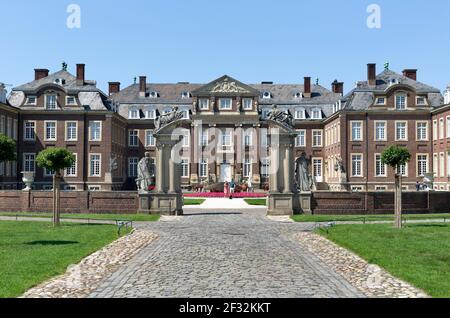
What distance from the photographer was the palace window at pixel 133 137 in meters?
52.4

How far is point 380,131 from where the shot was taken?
4453 centimetres

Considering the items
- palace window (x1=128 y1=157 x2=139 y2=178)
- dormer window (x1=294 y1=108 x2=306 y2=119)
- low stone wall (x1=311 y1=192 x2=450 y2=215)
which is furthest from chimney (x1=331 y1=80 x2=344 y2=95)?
low stone wall (x1=311 y1=192 x2=450 y2=215)

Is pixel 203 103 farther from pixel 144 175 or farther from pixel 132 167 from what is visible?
pixel 144 175

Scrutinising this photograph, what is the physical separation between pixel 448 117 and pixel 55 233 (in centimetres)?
3284

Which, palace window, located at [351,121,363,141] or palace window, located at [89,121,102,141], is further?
palace window, located at [351,121,363,141]

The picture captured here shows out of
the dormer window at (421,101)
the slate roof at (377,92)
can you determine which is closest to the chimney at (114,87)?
the slate roof at (377,92)

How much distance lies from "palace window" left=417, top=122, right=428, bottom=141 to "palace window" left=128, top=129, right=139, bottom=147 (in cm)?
2510

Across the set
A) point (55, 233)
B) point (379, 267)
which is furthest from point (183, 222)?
point (379, 267)

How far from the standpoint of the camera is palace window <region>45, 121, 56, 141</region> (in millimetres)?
44062

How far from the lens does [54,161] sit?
2103 cm

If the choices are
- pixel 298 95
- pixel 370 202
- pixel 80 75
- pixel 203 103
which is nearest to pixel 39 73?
pixel 80 75

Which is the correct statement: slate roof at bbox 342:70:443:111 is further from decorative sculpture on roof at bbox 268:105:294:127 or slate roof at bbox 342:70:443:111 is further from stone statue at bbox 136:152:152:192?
stone statue at bbox 136:152:152:192

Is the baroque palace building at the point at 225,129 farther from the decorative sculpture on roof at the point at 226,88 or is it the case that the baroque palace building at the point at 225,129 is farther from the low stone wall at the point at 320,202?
the low stone wall at the point at 320,202

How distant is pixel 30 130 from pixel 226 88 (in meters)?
17.7
